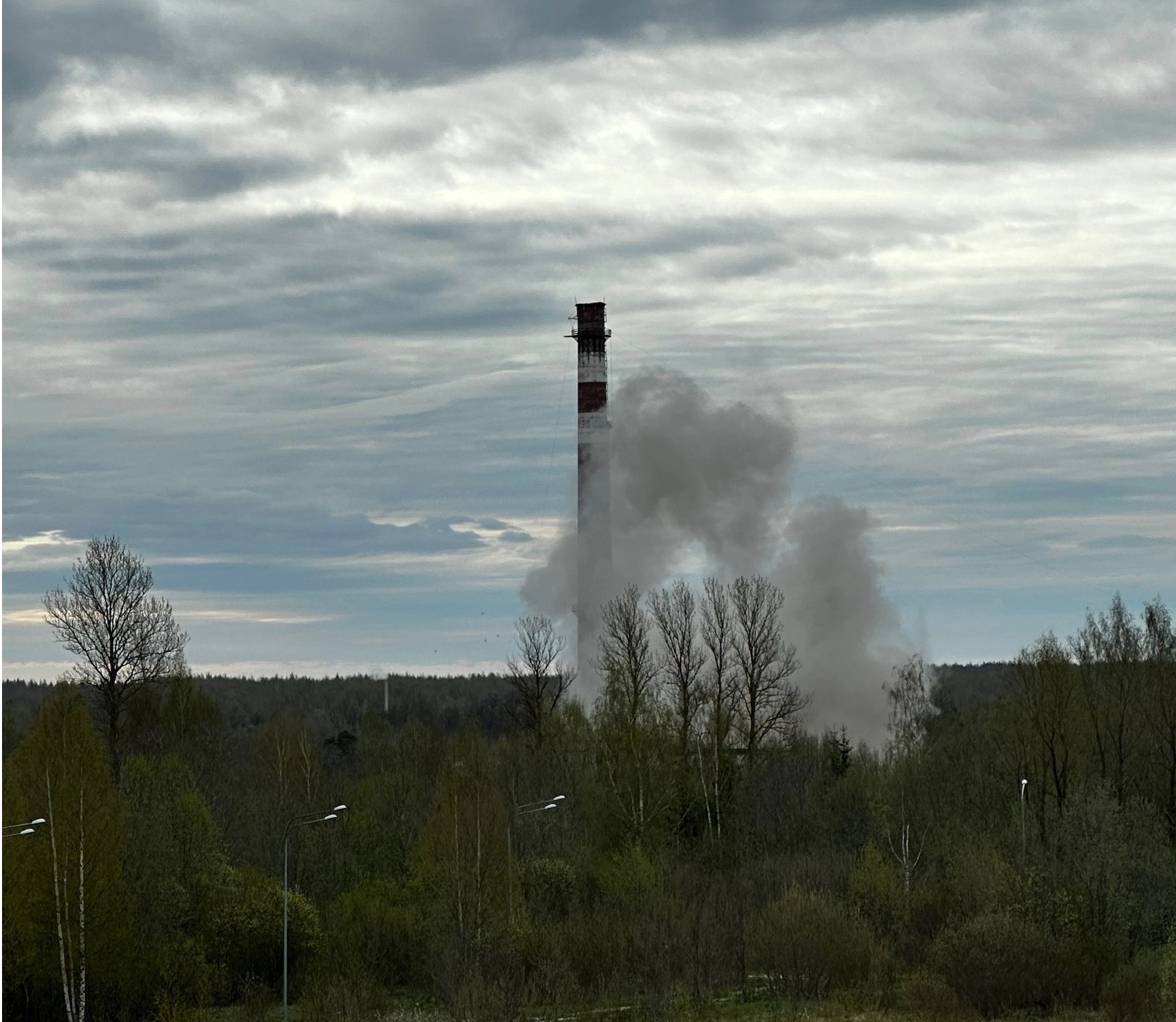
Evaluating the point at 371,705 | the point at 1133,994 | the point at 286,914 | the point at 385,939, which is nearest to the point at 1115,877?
the point at 1133,994

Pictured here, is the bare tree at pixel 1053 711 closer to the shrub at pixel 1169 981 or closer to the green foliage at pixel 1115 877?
the green foliage at pixel 1115 877

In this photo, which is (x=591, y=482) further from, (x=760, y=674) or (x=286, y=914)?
(x=286, y=914)

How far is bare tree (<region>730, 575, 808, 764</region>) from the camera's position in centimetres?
7350

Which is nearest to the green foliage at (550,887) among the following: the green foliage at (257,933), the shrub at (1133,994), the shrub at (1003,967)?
the green foliage at (257,933)

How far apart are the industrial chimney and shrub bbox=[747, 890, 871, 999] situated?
32432mm

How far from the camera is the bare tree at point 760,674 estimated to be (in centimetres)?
7350

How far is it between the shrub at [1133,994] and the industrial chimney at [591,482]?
38123mm

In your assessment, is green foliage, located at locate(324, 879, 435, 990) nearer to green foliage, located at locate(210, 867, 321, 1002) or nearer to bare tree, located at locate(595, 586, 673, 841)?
green foliage, located at locate(210, 867, 321, 1002)

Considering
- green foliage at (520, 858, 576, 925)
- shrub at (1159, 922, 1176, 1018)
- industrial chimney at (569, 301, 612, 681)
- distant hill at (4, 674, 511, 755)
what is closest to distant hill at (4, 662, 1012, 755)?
distant hill at (4, 674, 511, 755)

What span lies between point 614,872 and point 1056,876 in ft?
51.2

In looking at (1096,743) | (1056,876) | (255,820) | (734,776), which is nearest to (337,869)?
(255,820)

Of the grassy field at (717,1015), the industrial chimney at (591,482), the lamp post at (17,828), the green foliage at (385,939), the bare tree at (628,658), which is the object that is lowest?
the grassy field at (717,1015)

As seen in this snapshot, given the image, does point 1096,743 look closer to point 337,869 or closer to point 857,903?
point 857,903

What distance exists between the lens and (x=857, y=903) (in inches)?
2061
